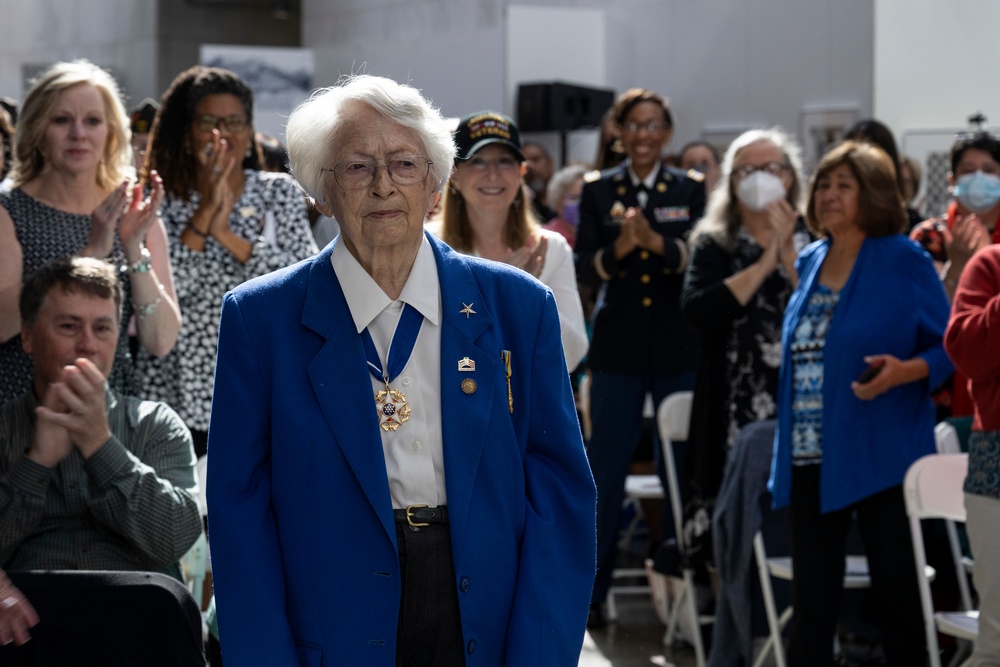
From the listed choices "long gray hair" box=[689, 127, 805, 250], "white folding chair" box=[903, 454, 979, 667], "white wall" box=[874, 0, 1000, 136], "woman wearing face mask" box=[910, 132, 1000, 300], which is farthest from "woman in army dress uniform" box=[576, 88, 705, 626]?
"white wall" box=[874, 0, 1000, 136]

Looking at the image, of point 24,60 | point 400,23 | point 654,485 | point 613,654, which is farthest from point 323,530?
point 24,60

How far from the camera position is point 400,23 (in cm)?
1266

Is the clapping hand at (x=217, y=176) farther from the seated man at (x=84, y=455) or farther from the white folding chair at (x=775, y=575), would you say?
the white folding chair at (x=775, y=575)

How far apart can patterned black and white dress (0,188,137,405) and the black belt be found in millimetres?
1817

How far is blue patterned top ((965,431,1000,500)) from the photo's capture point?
356cm

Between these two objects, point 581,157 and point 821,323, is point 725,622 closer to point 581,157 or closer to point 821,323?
point 821,323

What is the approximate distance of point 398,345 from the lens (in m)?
2.16

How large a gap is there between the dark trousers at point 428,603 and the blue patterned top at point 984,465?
6.45 feet

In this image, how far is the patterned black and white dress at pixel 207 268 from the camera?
13.5ft

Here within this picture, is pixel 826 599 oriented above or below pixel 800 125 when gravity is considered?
below

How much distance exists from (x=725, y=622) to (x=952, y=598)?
81 centimetres

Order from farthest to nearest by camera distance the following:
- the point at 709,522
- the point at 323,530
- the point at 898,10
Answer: the point at 898,10, the point at 709,522, the point at 323,530

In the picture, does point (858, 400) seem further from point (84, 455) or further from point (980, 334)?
point (84, 455)

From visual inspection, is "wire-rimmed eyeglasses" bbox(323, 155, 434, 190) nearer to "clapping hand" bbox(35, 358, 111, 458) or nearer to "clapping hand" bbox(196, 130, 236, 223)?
"clapping hand" bbox(35, 358, 111, 458)
